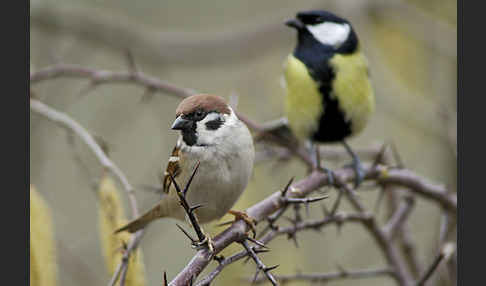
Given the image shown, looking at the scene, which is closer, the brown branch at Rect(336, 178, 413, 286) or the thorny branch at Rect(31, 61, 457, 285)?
the thorny branch at Rect(31, 61, 457, 285)

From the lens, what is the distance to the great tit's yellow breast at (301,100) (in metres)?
3.73

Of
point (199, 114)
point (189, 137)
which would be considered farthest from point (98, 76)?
point (199, 114)

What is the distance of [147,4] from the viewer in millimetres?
6633

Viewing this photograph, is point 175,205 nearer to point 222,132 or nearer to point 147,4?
point 222,132

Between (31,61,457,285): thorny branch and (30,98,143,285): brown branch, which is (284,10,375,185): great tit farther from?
(30,98,143,285): brown branch

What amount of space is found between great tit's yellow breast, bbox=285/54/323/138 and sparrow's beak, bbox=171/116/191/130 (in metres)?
1.76

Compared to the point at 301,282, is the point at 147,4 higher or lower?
higher

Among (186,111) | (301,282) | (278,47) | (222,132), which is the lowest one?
(301,282)

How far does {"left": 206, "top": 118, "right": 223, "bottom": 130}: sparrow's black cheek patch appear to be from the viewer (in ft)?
7.63

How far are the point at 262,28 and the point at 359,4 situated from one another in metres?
0.96

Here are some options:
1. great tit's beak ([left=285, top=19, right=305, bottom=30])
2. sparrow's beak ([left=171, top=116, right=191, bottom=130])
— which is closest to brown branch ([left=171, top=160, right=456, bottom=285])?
sparrow's beak ([left=171, top=116, right=191, bottom=130])

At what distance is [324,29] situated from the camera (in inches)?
147

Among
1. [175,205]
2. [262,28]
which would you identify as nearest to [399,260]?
[175,205]

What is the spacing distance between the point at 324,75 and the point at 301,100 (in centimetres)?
23
